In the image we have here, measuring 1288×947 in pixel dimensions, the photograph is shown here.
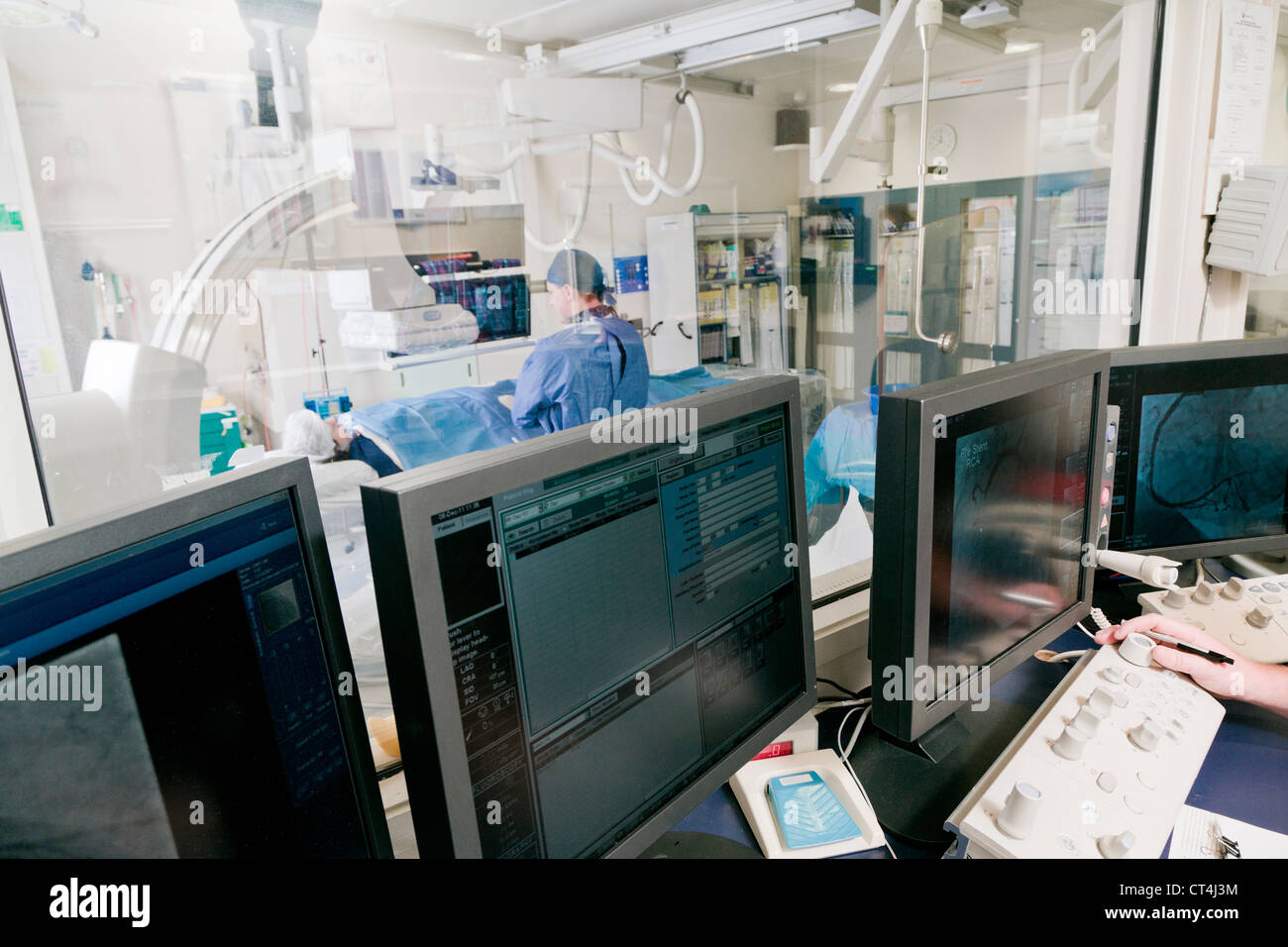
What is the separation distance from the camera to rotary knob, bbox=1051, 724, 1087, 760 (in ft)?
2.95

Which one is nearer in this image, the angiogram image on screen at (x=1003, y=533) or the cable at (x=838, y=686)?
the angiogram image on screen at (x=1003, y=533)

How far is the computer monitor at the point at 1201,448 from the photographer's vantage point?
1.30 m

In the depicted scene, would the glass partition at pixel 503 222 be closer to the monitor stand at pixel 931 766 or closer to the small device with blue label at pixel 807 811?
the monitor stand at pixel 931 766

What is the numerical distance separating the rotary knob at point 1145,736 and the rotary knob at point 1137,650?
17 centimetres

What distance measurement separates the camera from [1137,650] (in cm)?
111

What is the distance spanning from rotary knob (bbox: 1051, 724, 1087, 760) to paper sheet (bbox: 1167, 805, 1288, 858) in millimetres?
121

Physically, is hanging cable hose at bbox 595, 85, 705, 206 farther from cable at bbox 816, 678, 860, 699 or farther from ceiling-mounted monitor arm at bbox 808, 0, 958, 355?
cable at bbox 816, 678, 860, 699

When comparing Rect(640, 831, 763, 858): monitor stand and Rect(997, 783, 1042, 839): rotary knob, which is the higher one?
Rect(997, 783, 1042, 839): rotary knob

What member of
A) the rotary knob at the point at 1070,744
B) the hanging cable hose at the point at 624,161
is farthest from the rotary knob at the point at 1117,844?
the hanging cable hose at the point at 624,161

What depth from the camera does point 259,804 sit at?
1.85 feet

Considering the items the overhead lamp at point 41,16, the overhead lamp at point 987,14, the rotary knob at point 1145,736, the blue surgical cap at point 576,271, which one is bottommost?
the rotary knob at point 1145,736

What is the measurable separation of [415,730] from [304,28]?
200 cm

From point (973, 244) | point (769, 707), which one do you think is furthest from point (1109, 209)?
point (769, 707)

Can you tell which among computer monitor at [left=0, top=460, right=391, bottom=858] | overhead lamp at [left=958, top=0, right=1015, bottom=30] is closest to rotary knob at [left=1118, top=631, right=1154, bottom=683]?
computer monitor at [left=0, top=460, right=391, bottom=858]
